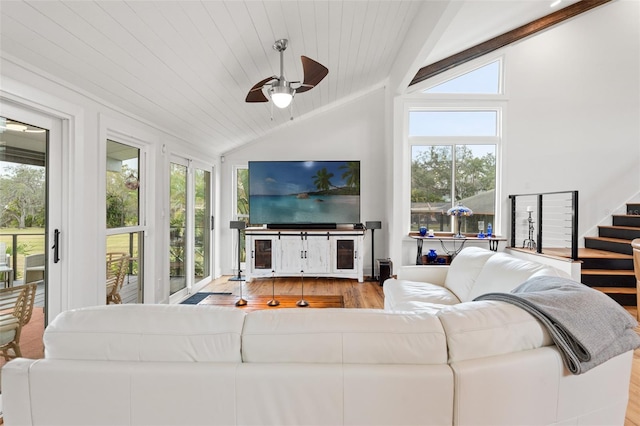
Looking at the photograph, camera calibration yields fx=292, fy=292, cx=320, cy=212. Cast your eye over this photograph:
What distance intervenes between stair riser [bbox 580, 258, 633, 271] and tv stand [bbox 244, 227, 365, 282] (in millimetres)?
3084

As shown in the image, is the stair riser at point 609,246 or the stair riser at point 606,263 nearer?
the stair riser at point 606,263

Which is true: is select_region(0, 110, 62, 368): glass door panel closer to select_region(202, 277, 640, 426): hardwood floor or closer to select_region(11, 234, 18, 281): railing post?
select_region(11, 234, 18, 281): railing post

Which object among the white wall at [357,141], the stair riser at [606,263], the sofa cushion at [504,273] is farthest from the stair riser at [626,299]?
the white wall at [357,141]

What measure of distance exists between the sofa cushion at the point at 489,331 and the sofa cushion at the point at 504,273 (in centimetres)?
88

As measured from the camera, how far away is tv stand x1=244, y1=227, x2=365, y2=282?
4.82 metres

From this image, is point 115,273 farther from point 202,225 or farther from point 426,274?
point 426,274

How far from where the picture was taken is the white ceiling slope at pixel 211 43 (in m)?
1.72

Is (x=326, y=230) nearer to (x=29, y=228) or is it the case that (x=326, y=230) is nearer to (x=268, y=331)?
(x=29, y=228)

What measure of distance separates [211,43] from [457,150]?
4305 mm

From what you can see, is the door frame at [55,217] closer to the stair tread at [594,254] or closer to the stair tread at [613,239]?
the stair tread at [594,254]

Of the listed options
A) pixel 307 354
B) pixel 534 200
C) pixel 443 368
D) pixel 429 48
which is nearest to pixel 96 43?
pixel 307 354

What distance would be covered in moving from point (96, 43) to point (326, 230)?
3616 mm

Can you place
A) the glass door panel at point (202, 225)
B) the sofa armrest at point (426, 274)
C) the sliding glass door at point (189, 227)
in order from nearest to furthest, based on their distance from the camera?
1. the sofa armrest at point (426, 274)
2. the sliding glass door at point (189, 227)
3. the glass door panel at point (202, 225)

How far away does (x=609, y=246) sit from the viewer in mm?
4320
